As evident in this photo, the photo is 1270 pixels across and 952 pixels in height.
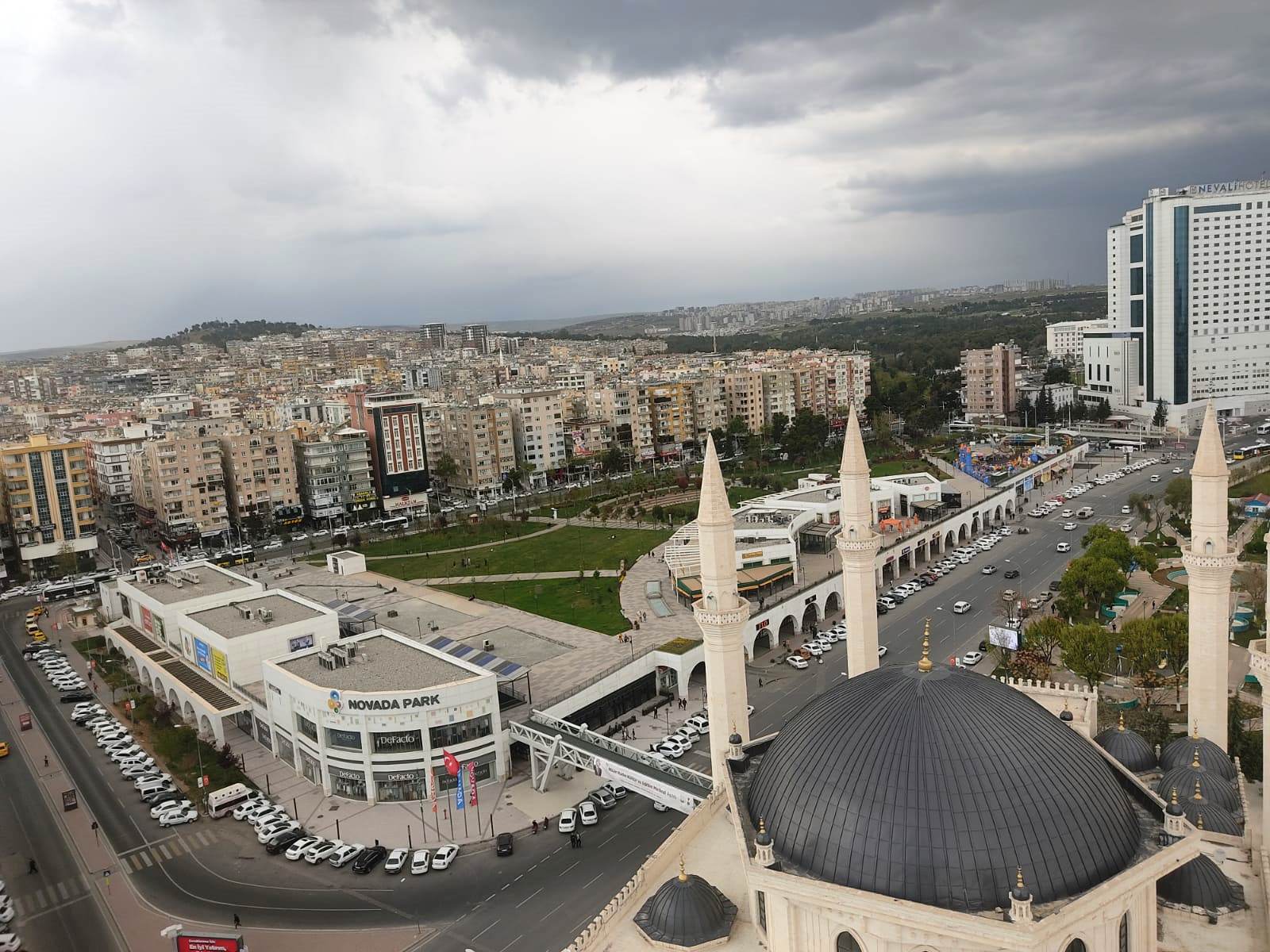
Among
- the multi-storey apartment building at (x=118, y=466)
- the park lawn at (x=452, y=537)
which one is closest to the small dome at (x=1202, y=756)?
the park lawn at (x=452, y=537)

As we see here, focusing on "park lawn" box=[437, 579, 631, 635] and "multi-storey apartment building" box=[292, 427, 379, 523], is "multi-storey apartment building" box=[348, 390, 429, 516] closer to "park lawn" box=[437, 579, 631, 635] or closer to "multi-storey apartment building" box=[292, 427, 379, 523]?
"multi-storey apartment building" box=[292, 427, 379, 523]

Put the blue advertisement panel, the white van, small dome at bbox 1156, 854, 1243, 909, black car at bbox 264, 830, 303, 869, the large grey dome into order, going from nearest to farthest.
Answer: the large grey dome < small dome at bbox 1156, 854, 1243, 909 < black car at bbox 264, 830, 303, 869 < the white van < the blue advertisement panel

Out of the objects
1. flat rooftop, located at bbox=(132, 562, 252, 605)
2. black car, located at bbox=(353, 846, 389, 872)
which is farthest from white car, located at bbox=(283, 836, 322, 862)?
flat rooftop, located at bbox=(132, 562, 252, 605)

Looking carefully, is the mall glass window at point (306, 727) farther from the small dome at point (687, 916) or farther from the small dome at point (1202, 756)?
the small dome at point (1202, 756)

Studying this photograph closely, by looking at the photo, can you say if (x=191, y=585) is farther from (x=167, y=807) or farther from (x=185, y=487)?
(x=185, y=487)

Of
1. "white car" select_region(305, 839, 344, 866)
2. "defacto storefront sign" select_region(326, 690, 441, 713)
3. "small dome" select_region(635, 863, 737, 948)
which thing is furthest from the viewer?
"defacto storefront sign" select_region(326, 690, 441, 713)

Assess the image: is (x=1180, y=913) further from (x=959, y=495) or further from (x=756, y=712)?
(x=959, y=495)
